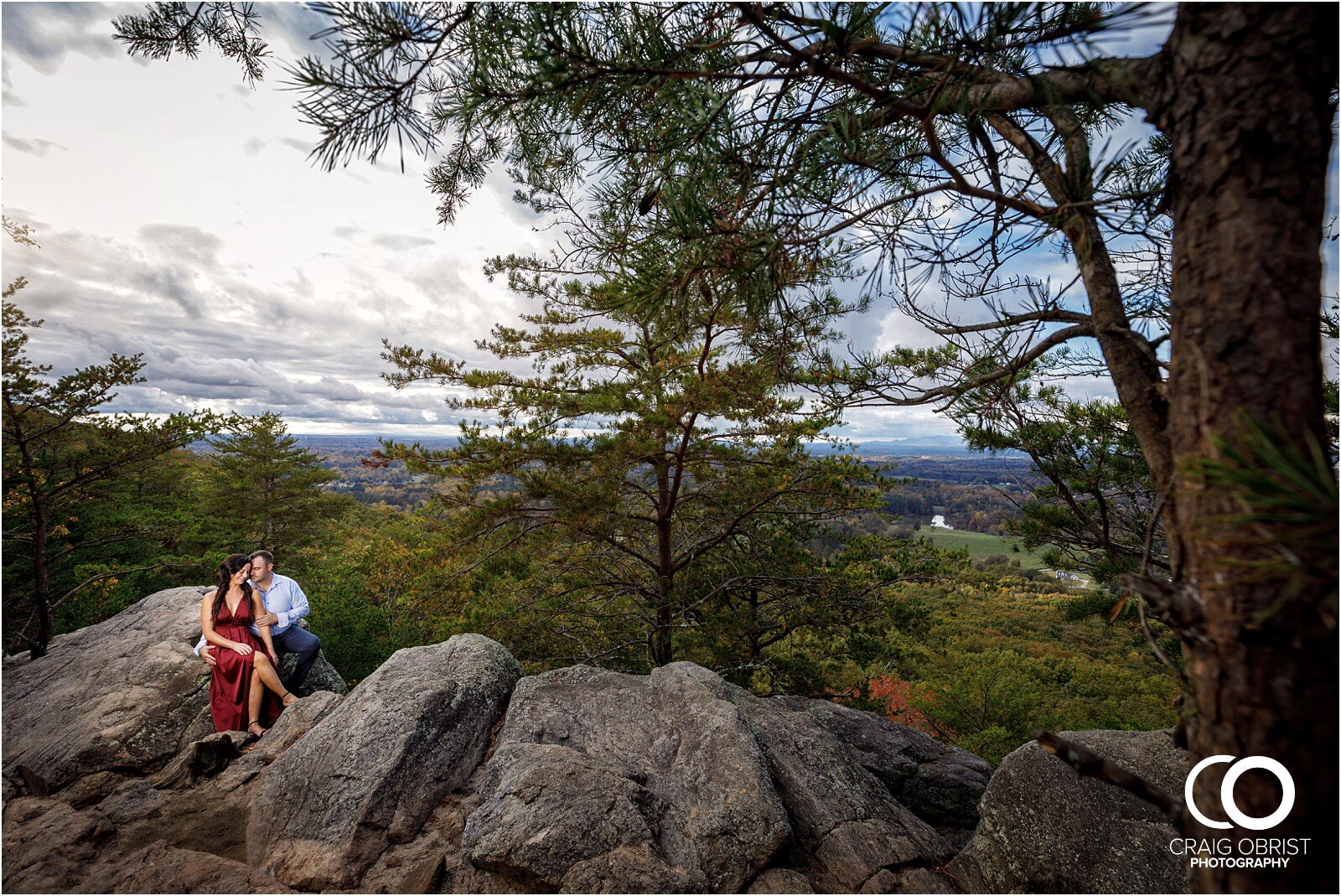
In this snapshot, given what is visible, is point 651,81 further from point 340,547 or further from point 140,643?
point 340,547

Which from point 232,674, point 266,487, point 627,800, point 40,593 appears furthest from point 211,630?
point 266,487

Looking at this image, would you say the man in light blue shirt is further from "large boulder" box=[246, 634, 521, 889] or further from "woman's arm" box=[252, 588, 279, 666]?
"large boulder" box=[246, 634, 521, 889]

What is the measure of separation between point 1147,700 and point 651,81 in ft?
96.7

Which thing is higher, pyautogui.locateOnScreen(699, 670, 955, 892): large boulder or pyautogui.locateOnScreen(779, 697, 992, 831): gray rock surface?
pyautogui.locateOnScreen(699, 670, 955, 892): large boulder

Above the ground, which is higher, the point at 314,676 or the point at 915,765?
the point at 314,676

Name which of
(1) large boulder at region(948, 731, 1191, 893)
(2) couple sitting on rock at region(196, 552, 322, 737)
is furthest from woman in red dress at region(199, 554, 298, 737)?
(1) large boulder at region(948, 731, 1191, 893)

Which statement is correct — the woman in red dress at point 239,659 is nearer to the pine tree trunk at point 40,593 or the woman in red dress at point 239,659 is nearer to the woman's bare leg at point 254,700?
the woman's bare leg at point 254,700

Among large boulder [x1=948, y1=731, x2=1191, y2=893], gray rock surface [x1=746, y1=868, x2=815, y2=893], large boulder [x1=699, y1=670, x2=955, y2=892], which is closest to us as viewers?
gray rock surface [x1=746, y1=868, x2=815, y2=893]

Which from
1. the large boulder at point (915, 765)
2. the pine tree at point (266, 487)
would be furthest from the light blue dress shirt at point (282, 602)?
the pine tree at point (266, 487)

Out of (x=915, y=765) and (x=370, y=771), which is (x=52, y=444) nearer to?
(x=370, y=771)

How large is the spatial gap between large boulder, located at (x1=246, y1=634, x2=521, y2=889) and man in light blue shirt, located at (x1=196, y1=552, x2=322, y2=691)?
1.38 m

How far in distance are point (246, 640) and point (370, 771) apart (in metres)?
2.33

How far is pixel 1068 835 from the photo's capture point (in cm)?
308

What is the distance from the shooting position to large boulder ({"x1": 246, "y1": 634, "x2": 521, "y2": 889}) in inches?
121
